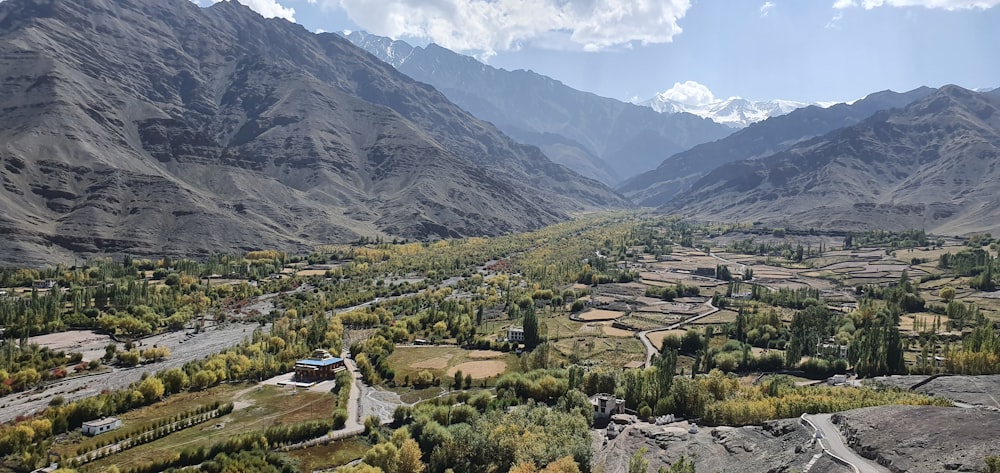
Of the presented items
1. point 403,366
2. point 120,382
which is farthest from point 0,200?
point 403,366

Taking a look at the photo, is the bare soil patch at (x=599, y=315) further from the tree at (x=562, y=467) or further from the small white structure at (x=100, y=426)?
the small white structure at (x=100, y=426)

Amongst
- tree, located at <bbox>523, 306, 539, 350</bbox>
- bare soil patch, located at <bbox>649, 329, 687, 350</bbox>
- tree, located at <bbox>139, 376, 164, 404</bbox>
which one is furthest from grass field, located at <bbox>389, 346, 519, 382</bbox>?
tree, located at <bbox>139, 376, 164, 404</bbox>

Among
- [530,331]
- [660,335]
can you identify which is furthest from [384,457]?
[660,335]

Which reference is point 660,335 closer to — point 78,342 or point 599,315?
point 599,315

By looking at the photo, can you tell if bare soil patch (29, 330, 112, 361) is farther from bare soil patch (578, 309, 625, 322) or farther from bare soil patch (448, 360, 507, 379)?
bare soil patch (578, 309, 625, 322)

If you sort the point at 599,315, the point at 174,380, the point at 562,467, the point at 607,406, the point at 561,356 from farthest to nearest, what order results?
1. the point at 599,315
2. the point at 561,356
3. the point at 174,380
4. the point at 607,406
5. the point at 562,467

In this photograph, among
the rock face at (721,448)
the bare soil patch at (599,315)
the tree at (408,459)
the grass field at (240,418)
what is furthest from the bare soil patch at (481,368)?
the bare soil patch at (599,315)

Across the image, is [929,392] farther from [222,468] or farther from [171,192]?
[171,192]
